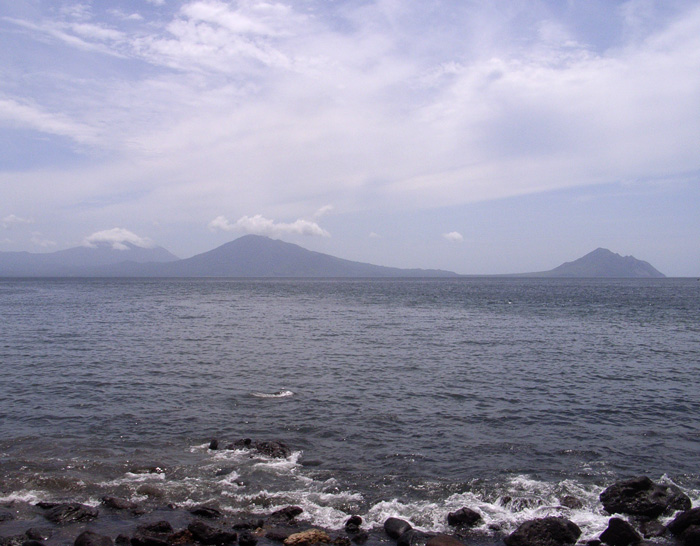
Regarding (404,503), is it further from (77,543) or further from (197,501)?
(77,543)

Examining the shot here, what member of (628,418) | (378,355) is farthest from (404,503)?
(378,355)

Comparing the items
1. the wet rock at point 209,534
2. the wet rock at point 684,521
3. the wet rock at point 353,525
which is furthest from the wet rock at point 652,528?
the wet rock at point 209,534

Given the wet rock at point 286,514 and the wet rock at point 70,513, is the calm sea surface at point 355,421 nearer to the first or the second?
the wet rock at point 286,514

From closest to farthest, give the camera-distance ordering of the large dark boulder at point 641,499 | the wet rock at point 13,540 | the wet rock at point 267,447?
the wet rock at point 13,540 → the large dark boulder at point 641,499 → the wet rock at point 267,447

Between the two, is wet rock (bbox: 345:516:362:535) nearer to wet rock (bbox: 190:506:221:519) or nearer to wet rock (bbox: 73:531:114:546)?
wet rock (bbox: 190:506:221:519)

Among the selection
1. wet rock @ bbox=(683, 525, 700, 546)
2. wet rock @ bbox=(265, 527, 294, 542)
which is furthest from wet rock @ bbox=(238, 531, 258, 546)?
wet rock @ bbox=(683, 525, 700, 546)

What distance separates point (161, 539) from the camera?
1148 centimetres

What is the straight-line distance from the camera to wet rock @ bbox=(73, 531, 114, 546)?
11.0 m

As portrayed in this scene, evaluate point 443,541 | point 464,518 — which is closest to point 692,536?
point 464,518

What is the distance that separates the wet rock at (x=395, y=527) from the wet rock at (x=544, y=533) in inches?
93.6

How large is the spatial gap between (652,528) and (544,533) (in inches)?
116

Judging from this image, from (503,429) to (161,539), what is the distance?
43.1ft

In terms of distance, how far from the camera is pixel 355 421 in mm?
20469

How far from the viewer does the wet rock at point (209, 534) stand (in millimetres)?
11555
